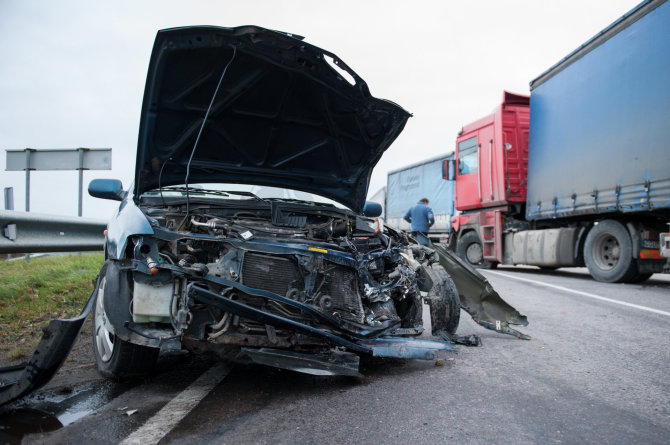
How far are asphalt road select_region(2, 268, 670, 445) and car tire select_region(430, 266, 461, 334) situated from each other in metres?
0.29

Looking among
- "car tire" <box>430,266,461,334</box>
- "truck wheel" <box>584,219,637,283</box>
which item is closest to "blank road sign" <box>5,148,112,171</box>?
"car tire" <box>430,266,461,334</box>

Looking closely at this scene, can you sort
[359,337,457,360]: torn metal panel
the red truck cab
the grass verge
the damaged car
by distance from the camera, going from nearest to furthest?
the damaged car, [359,337,457,360]: torn metal panel, the grass verge, the red truck cab

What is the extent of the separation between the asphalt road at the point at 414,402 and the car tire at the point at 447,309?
0.29m

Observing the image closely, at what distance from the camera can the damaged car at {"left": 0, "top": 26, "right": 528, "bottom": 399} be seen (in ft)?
9.01

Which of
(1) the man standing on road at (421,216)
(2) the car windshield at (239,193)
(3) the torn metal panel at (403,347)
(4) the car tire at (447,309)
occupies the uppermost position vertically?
(1) the man standing on road at (421,216)

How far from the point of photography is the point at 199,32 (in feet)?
10.5

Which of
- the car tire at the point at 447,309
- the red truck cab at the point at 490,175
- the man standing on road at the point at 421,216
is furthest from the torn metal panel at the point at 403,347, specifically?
the red truck cab at the point at 490,175

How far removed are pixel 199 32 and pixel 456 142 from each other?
11037 mm

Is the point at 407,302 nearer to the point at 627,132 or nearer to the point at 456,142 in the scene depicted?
the point at 627,132

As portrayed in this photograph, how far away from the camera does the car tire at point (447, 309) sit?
4.14 metres

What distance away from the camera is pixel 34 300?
213 inches

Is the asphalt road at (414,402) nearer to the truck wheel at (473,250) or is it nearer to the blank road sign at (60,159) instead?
the blank road sign at (60,159)

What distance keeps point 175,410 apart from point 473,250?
12119 millimetres

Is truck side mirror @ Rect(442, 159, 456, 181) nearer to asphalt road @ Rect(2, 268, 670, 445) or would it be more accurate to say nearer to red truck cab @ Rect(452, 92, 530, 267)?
red truck cab @ Rect(452, 92, 530, 267)
